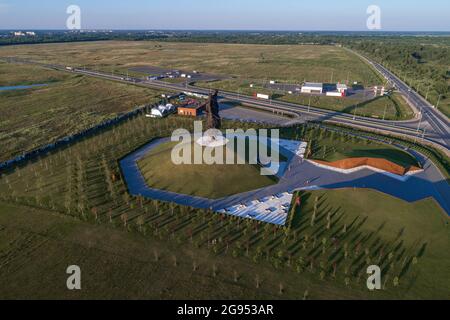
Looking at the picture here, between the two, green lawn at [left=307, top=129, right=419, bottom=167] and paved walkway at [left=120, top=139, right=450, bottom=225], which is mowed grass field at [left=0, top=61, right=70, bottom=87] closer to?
paved walkway at [left=120, top=139, right=450, bottom=225]

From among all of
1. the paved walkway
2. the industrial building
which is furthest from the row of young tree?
the industrial building

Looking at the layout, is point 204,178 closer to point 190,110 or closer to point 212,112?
point 212,112

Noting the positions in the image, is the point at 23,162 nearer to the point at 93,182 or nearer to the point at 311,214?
the point at 93,182

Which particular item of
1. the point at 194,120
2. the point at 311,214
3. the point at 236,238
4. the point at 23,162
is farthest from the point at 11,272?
the point at 194,120

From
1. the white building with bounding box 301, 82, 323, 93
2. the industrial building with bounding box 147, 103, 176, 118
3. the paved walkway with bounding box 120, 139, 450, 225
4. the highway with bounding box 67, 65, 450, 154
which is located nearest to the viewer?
the paved walkway with bounding box 120, 139, 450, 225

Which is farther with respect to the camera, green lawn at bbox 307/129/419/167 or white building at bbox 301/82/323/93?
white building at bbox 301/82/323/93

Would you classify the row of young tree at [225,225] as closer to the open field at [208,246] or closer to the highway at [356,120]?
the open field at [208,246]
